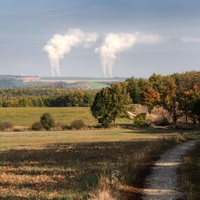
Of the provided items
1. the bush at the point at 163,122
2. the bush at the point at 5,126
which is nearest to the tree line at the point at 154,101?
the bush at the point at 163,122

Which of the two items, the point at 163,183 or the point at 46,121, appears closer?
the point at 163,183

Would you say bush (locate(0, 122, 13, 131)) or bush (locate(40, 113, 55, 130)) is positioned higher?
bush (locate(40, 113, 55, 130))

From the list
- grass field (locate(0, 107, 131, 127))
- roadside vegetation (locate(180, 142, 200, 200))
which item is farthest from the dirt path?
grass field (locate(0, 107, 131, 127))

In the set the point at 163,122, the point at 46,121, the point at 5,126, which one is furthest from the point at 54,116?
the point at 163,122

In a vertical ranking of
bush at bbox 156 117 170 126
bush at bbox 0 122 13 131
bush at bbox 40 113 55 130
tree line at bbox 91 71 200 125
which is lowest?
bush at bbox 156 117 170 126

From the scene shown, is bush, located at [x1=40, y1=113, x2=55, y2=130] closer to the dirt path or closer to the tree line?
the tree line

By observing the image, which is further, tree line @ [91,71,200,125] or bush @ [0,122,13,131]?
tree line @ [91,71,200,125]

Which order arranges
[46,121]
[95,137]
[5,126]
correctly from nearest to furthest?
1. [95,137]
2. [46,121]
3. [5,126]

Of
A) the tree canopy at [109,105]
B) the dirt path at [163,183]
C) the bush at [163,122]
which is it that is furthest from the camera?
the bush at [163,122]

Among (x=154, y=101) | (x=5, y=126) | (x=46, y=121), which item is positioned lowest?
(x=5, y=126)

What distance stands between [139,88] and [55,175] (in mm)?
129255

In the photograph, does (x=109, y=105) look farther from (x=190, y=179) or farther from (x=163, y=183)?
(x=163, y=183)

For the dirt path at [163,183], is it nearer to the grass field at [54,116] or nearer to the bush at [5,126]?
the bush at [5,126]

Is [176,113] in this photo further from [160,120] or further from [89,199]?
[89,199]
